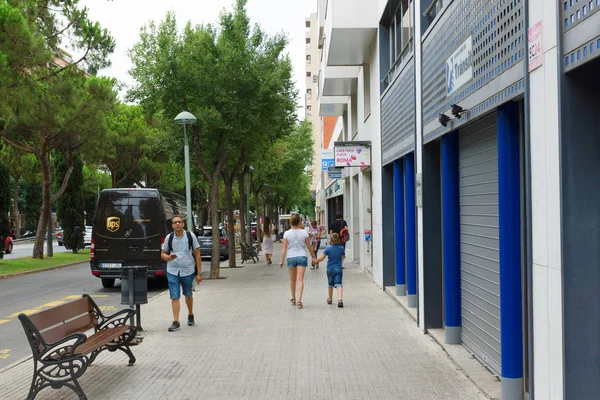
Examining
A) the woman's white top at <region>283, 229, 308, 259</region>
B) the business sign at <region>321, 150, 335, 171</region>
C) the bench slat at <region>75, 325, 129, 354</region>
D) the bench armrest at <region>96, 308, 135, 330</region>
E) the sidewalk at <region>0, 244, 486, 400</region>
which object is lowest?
the sidewalk at <region>0, 244, 486, 400</region>

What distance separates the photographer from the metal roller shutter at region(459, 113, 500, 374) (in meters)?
6.24

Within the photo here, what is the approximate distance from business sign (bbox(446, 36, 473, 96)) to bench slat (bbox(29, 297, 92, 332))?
4.78 m

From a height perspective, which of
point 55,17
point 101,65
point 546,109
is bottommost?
point 546,109

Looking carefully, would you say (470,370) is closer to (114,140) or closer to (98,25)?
(98,25)

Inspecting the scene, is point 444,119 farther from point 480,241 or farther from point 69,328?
point 69,328

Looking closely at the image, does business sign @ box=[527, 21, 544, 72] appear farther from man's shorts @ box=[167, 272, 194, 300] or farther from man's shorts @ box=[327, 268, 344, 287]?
man's shorts @ box=[327, 268, 344, 287]

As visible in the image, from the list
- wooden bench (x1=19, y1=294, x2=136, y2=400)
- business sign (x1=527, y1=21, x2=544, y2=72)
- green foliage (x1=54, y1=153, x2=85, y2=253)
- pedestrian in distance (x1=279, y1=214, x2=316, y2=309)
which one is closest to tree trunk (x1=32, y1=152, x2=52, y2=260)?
green foliage (x1=54, y1=153, x2=85, y2=253)

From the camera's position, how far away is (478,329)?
6.99 meters

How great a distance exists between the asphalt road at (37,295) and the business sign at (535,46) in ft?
23.2

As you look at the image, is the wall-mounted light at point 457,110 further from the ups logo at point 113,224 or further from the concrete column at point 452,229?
the ups logo at point 113,224

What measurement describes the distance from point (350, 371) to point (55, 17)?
70.2 feet

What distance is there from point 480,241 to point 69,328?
4465 millimetres

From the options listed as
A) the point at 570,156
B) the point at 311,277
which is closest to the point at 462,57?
the point at 570,156

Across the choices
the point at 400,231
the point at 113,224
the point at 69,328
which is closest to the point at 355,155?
the point at 400,231
